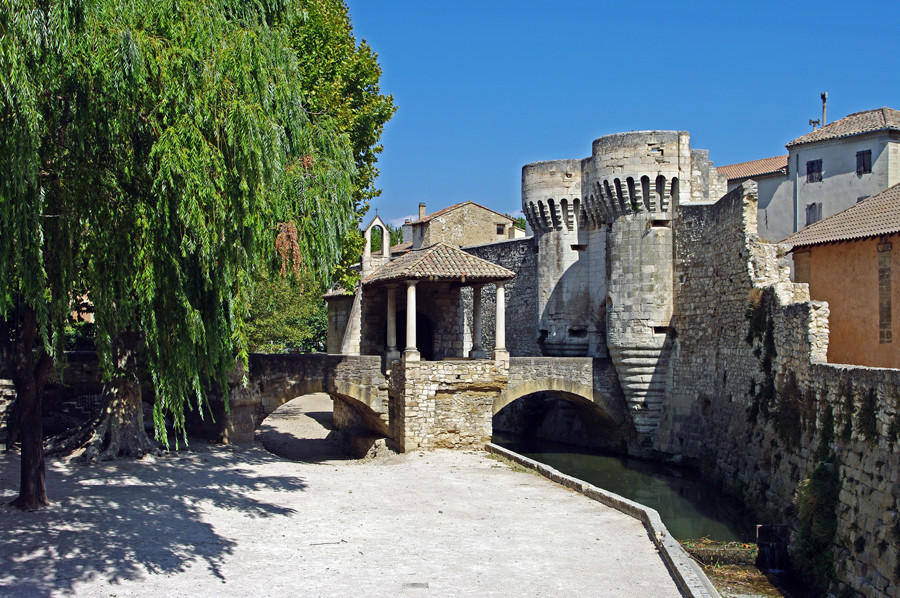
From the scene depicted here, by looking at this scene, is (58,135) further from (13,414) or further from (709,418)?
(709,418)

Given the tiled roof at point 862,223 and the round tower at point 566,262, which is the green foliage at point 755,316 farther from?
the round tower at point 566,262

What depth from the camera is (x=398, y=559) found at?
11.3 metres

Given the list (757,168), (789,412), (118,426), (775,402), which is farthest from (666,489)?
(757,168)

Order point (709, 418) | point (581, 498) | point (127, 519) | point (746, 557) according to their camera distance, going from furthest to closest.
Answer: point (709, 418)
point (581, 498)
point (746, 557)
point (127, 519)

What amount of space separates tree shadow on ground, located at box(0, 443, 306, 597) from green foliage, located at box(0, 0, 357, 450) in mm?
2080

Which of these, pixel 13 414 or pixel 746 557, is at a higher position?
pixel 13 414

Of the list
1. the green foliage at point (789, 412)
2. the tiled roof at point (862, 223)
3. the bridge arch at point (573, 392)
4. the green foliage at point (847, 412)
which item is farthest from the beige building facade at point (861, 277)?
the bridge arch at point (573, 392)

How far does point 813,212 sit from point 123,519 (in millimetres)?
31403

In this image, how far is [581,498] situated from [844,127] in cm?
2586

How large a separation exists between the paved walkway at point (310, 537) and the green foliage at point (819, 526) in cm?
278

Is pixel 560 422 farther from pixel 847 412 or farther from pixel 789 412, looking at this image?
pixel 847 412

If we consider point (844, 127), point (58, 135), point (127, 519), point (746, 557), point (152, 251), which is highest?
point (844, 127)

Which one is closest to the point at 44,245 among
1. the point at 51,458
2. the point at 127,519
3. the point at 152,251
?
the point at 152,251

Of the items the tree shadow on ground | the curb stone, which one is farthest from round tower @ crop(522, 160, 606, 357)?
the tree shadow on ground
